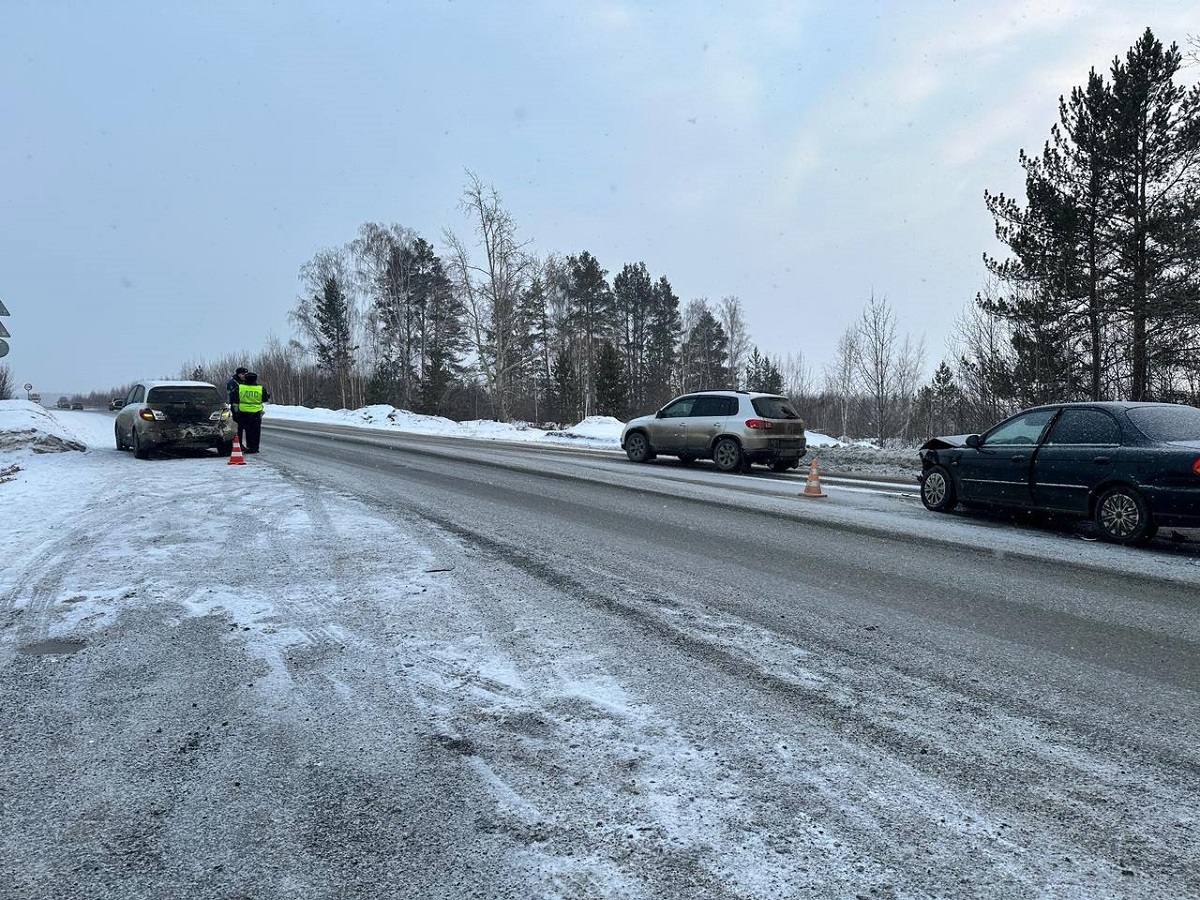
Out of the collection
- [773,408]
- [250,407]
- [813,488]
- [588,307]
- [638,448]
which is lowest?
[813,488]

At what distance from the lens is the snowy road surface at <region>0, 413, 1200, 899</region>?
6.90ft

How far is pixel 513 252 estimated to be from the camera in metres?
38.3

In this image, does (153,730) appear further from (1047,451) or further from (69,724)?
(1047,451)

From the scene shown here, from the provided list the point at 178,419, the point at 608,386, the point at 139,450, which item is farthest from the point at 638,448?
the point at 608,386

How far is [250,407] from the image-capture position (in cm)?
1495

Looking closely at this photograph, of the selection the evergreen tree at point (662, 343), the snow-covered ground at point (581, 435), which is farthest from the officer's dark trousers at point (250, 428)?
the evergreen tree at point (662, 343)

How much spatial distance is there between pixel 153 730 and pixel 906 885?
295 centimetres

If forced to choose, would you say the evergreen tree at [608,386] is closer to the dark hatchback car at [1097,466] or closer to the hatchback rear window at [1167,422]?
the dark hatchback car at [1097,466]

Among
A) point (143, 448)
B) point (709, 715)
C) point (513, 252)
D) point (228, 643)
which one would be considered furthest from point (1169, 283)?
point (513, 252)

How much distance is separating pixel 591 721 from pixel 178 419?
14.1m

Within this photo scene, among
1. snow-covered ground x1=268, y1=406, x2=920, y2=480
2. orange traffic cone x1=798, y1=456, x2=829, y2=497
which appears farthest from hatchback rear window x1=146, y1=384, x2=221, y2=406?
orange traffic cone x1=798, y1=456, x2=829, y2=497

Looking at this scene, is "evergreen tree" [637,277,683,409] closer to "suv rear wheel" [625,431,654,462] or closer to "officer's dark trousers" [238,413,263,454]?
"suv rear wheel" [625,431,654,462]

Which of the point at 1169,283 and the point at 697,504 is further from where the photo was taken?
the point at 1169,283

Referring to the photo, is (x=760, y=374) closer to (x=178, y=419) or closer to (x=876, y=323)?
(x=876, y=323)
